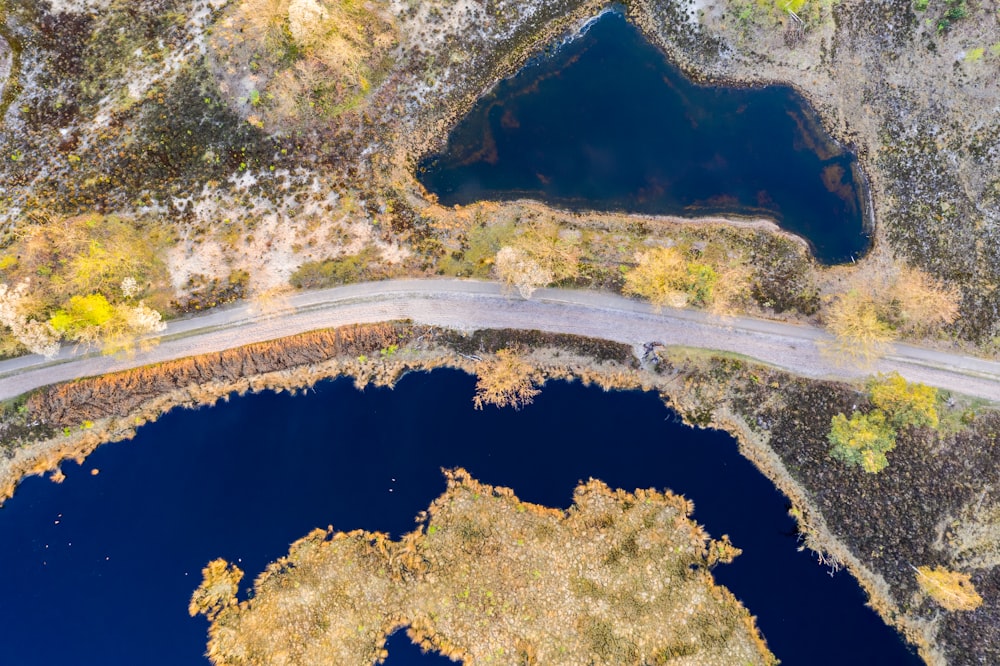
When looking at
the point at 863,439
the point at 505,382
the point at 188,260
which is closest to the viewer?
the point at 863,439

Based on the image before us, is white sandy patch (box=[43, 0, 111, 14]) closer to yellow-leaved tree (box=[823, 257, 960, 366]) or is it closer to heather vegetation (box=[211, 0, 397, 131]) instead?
heather vegetation (box=[211, 0, 397, 131])

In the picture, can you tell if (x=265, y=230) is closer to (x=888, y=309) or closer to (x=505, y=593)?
(x=505, y=593)

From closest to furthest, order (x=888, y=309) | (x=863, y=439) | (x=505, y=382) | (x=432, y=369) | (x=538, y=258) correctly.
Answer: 1. (x=863, y=439)
2. (x=538, y=258)
3. (x=888, y=309)
4. (x=505, y=382)
5. (x=432, y=369)

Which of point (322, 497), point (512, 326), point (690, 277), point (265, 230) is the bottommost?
point (322, 497)

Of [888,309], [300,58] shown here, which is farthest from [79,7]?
[888,309]

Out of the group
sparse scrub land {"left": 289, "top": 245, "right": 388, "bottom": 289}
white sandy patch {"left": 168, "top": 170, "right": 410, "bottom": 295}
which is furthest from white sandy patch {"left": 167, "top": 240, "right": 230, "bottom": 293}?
sparse scrub land {"left": 289, "top": 245, "right": 388, "bottom": 289}
